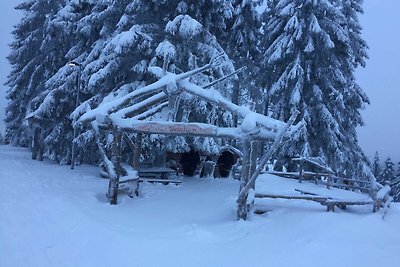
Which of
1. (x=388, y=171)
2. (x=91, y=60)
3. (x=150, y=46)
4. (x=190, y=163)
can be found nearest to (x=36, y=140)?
(x=91, y=60)

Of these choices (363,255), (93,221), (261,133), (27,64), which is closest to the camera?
(363,255)

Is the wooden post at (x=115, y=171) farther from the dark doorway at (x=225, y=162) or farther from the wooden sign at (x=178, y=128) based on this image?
the dark doorway at (x=225, y=162)

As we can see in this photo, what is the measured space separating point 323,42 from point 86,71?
1162cm

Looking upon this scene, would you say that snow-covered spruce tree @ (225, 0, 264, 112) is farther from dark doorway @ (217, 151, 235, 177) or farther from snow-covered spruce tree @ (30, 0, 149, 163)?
snow-covered spruce tree @ (30, 0, 149, 163)

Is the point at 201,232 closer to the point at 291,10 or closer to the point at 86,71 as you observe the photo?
the point at 86,71

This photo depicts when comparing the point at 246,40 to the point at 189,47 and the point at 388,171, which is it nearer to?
the point at 189,47

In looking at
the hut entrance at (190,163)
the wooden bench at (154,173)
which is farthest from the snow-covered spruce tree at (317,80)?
the wooden bench at (154,173)

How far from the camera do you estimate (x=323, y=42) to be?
781 inches

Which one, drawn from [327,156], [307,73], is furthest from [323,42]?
[327,156]

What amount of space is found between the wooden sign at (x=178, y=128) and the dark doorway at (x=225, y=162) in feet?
38.8

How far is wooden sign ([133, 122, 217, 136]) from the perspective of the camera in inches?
433

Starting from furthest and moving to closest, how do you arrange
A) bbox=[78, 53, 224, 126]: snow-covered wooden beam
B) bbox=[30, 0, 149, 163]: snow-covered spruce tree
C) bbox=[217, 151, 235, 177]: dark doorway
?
bbox=[217, 151, 235, 177]: dark doorway
bbox=[30, 0, 149, 163]: snow-covered spruce tree
bbox=[78, 53, 224, 126]: snow-covered wooden beam

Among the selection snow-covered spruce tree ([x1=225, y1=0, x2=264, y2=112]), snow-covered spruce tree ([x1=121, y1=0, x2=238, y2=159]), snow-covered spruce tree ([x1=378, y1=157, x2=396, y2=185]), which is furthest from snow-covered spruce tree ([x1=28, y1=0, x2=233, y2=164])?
snow-covered spruce tree ([x1=378, y1=157, x2=396, y2=185])

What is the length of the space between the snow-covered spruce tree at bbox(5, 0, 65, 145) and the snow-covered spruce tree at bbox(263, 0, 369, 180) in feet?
41.5
